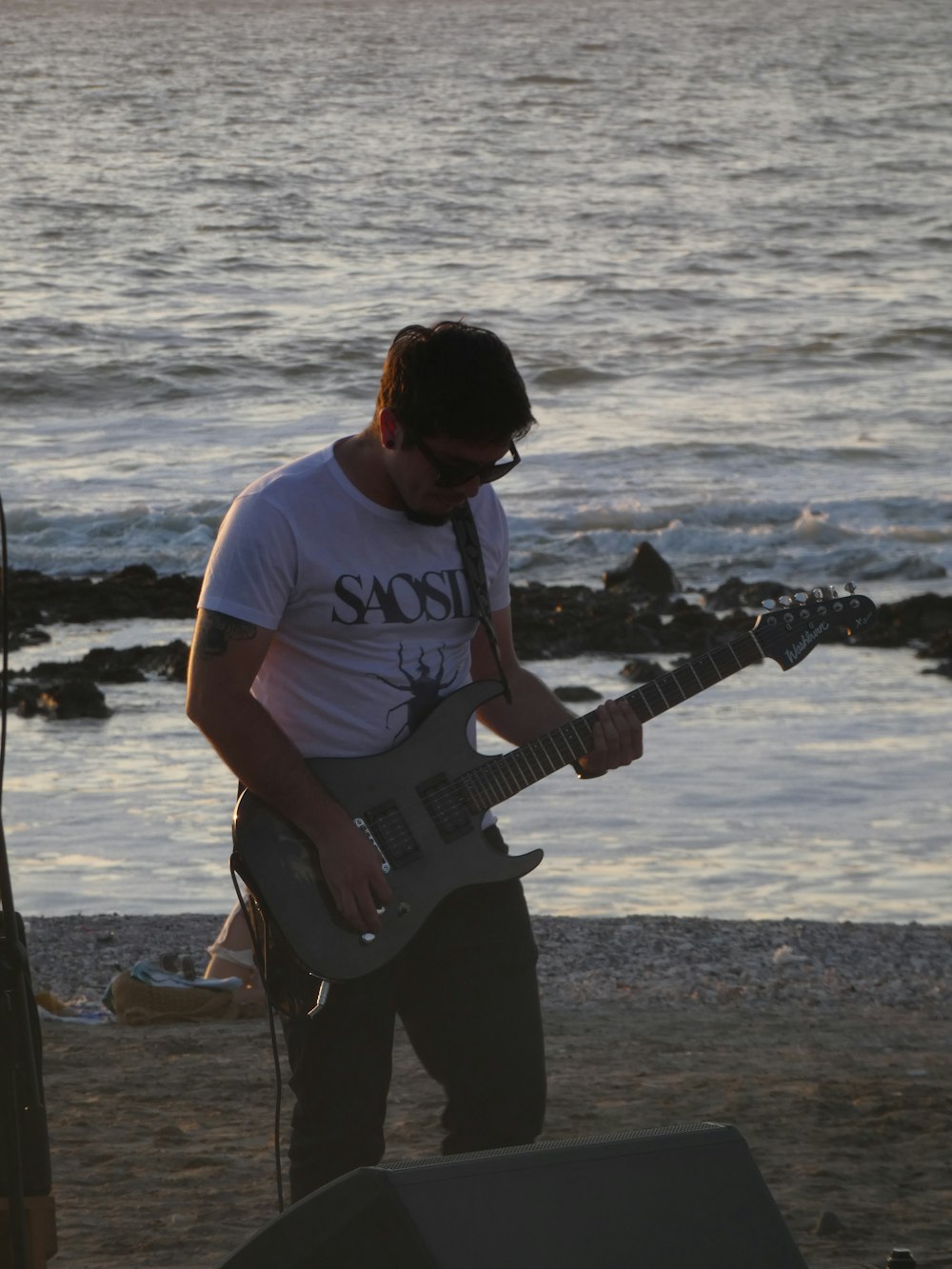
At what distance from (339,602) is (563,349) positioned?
87.3 feet

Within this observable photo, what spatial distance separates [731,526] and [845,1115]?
1553cm

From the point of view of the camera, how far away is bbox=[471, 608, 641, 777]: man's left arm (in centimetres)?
355

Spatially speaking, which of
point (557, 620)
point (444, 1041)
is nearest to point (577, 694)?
point (557, 620)

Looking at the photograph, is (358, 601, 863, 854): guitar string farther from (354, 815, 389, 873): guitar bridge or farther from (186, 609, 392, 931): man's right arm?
(186, 609, 392, 931): man's right arm

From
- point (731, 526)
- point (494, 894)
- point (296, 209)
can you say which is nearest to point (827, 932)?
point (494, 894)

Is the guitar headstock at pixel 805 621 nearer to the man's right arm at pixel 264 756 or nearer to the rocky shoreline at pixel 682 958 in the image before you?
the man's right arm at pixel 264 756

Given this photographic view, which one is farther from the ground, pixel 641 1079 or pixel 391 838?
pixel 391 838

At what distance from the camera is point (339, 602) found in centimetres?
326

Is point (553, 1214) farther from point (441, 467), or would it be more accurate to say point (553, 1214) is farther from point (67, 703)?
point (67, 703)

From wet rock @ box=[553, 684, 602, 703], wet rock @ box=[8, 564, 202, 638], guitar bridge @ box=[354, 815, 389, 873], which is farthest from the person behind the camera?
wet rock @ box=[8, 564, 202, 638]

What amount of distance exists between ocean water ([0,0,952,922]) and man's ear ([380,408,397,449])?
15.0 ft

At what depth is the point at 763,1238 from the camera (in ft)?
7.65

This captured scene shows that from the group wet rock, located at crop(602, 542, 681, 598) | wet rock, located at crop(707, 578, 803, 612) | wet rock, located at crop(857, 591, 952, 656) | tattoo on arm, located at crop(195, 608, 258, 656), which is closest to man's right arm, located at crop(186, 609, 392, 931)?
tattoo on arm, located at crop(195, 608, 258, 656)

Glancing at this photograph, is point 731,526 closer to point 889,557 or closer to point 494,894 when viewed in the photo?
point 889,557
